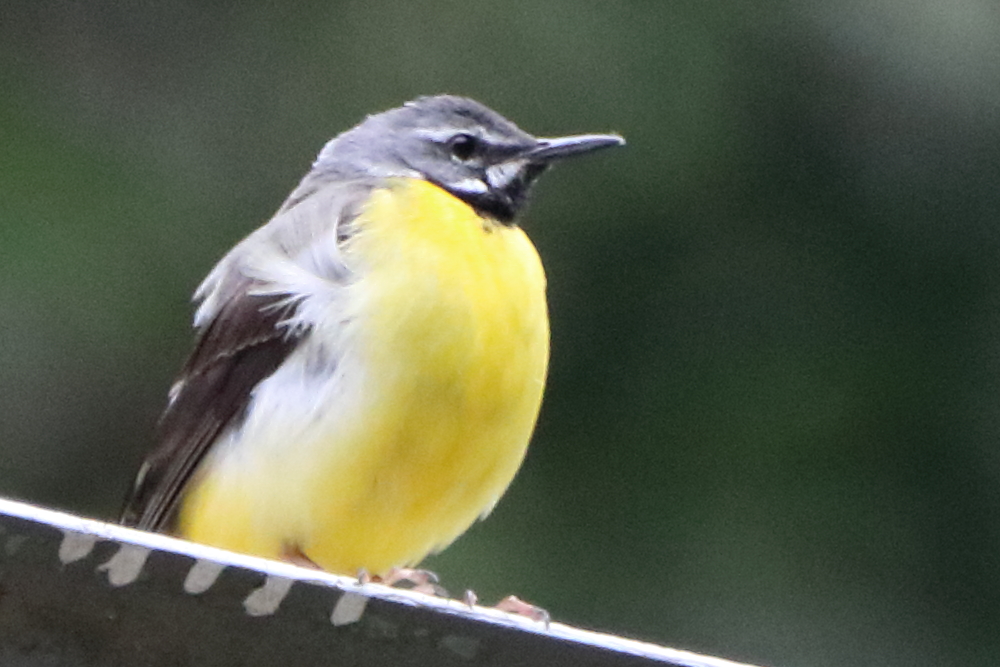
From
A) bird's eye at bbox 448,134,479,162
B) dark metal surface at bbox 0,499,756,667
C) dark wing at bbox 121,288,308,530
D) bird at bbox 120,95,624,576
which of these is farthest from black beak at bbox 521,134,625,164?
dark metal surface at bbox 0,499,756,667

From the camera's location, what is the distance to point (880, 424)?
17.0 ft

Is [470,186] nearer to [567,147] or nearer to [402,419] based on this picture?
[567,147]

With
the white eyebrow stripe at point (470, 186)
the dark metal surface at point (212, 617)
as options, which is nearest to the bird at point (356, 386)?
the white eyebrow stripe at point (470, 186)

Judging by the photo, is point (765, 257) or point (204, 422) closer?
point (204, 422)

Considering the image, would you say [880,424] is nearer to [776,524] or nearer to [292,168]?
[776,524]

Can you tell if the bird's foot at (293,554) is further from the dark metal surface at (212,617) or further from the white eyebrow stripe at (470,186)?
the dark metal surface at (212,617)

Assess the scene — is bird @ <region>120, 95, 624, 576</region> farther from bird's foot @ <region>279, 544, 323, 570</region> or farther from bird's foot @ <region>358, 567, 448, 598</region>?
bird's foot @ <region>358, 567, 448, 598</region>

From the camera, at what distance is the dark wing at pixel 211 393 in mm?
4207

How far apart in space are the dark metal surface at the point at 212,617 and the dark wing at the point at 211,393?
6.28 feet

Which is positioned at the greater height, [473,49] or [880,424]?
[473,49]

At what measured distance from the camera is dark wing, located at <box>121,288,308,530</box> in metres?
4.21

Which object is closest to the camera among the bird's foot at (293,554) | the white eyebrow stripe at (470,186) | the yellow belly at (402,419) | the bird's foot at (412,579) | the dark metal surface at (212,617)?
the dark metal surface at (212,617)

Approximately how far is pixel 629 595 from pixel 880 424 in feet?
2.83

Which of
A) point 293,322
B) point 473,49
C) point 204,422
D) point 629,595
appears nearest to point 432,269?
point 293,322
